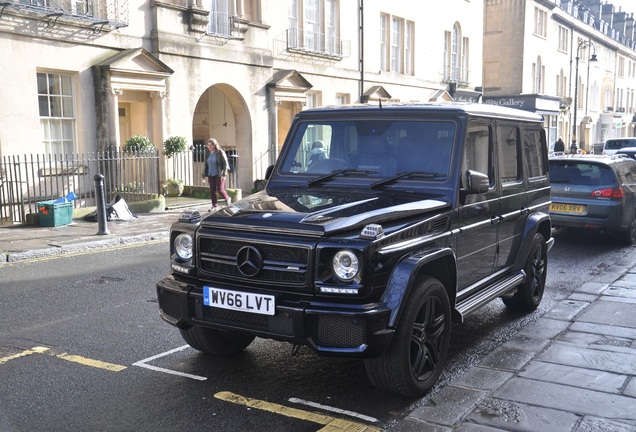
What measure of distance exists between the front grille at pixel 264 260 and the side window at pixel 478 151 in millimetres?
1712

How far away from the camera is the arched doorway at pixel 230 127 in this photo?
846 inches

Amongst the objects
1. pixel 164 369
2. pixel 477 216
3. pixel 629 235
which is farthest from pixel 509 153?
pixel 629 235

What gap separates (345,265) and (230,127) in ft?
64.8

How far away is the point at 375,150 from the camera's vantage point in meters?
5.35

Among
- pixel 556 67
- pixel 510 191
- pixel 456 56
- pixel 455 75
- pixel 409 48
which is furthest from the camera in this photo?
pixel 556 67

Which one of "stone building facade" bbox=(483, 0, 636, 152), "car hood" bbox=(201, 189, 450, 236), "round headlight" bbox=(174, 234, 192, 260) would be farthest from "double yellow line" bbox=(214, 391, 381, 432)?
"stone building facade" bbox=(483, 0, 636, 152)

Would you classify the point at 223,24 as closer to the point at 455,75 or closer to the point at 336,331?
the point at 455,75

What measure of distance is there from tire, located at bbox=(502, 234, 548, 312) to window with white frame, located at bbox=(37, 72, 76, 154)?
12568 mm

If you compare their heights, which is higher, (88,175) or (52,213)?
(88,175)

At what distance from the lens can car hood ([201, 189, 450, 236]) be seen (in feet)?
13.6

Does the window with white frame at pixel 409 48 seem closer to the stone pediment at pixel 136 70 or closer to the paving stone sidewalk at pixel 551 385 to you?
the stone pediment at pixel 136 70

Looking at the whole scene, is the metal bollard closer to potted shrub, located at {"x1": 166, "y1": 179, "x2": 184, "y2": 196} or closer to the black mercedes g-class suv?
potted shrub, located at {"x1": 166, "y1": 179, "x2": 184, "y2": 196}

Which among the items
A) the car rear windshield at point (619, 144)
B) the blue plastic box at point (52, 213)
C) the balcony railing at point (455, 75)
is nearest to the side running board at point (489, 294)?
the blue plastic box at point (52, 213)

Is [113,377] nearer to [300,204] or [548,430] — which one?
[300,204]
